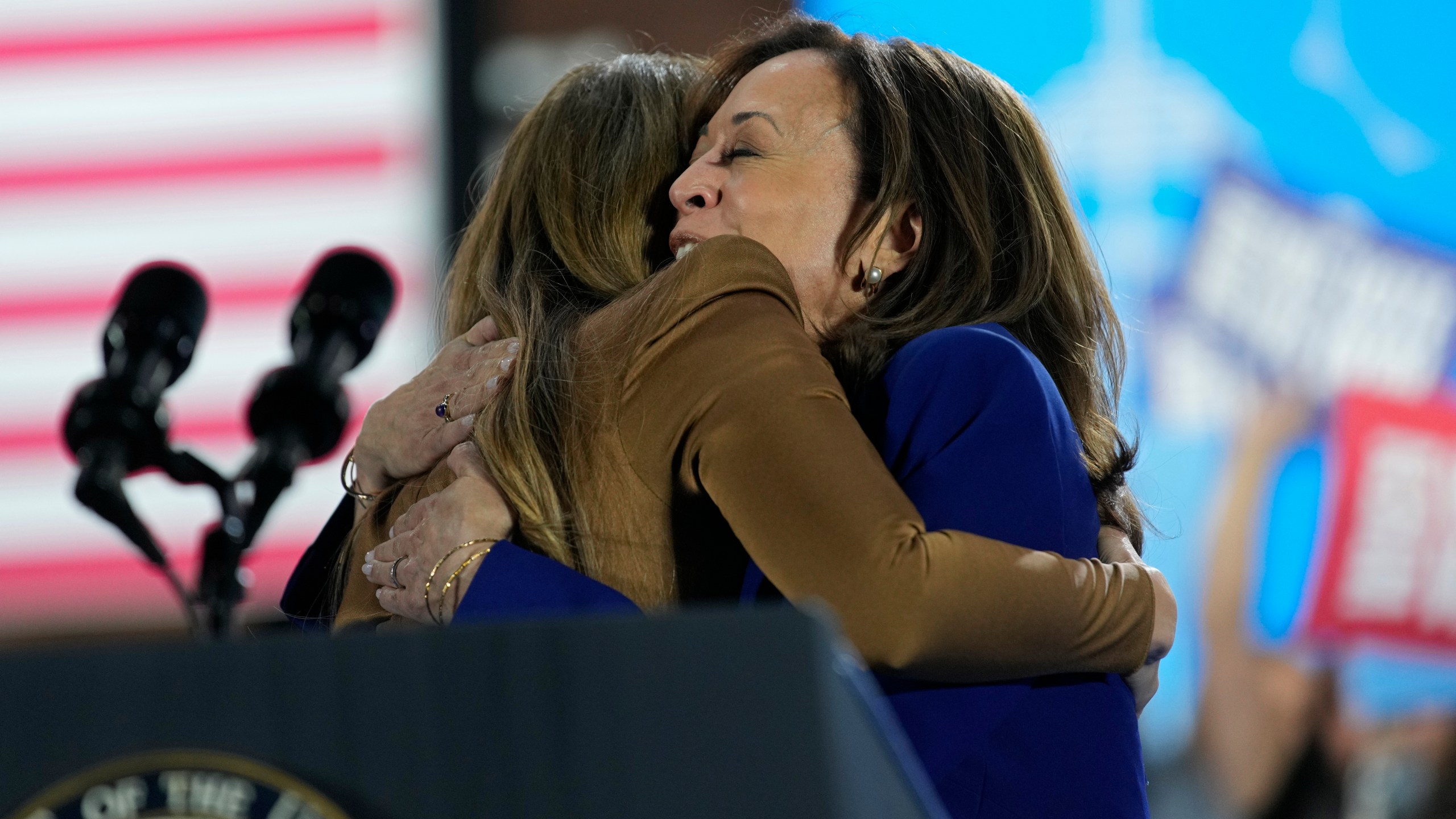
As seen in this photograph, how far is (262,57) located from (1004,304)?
8.62 feet

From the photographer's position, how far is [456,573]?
1178 mm

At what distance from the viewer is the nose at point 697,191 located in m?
1.47

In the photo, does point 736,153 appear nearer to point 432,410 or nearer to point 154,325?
point 432,410

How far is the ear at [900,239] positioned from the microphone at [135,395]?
67 centimetres

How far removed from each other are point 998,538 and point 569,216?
22.1 inches

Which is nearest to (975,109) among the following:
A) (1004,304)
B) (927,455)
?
(1004,304)

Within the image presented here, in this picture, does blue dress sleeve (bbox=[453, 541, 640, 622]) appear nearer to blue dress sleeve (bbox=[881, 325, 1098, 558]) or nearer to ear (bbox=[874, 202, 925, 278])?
blue dress sleeve (bbox=[881, 325, 1098, 558])

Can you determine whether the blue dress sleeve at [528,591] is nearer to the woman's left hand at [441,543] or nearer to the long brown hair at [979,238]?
the woman's left hand at [441,543]

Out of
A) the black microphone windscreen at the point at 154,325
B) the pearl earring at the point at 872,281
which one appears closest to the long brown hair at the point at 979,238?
the pearl earring at the point at 872,281

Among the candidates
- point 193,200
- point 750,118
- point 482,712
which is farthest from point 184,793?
point 193,200

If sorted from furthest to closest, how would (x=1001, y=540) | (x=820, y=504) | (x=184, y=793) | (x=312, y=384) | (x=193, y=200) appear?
(x=193, y=200), (x=312, y=384), (x=1001, y=540), (x=820, y=504), (x=184, y=793)

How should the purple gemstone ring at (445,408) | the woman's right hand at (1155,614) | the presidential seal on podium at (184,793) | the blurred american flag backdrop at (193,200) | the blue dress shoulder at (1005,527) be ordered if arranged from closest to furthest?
the presidential seal on podium at (184,793)
the blue dress shoulder at (1005,527)
the woman's right hand at (1155,614)
the purple gemstone ring at (445,408)
the blurred american flag backdrop at (193,200)

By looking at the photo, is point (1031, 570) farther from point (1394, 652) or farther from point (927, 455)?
point (1394, 652)

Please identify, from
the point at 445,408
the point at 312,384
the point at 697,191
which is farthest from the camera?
the point at 312,384
